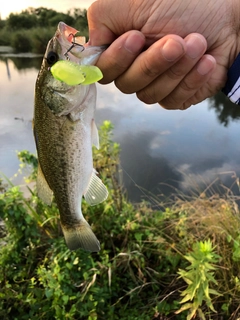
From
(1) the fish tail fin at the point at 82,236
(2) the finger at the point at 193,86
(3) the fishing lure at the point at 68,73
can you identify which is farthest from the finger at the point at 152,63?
(1) the fish tail fin at the point at 82,236

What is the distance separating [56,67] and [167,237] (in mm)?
2397

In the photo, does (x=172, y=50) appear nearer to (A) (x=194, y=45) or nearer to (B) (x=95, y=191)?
(A) (x=194, y=45)

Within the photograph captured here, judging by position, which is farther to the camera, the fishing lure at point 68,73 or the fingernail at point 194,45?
the fingernail at point 194,45

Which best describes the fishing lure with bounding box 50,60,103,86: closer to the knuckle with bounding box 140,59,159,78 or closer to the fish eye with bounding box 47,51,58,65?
the fish eye with bounding box 47,51,58,65

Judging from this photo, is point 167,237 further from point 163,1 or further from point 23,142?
point 23,142

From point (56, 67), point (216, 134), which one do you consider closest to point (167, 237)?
point (56, 67)

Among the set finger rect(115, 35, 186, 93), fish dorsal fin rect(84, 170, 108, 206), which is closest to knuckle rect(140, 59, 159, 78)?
finger rect(115, 35, 186, 93)

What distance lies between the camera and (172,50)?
4.41ft

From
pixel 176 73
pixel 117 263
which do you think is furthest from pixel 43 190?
pixel 117 263

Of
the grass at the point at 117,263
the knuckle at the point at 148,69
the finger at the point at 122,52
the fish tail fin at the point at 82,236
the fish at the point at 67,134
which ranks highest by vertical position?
the finger at the point at 122,52

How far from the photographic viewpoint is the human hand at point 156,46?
4.60 ft

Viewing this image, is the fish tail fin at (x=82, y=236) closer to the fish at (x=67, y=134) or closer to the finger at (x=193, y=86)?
the fish at (x=67, y=134)

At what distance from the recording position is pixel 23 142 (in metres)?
6.25

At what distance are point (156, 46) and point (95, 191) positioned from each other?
0.78 m
